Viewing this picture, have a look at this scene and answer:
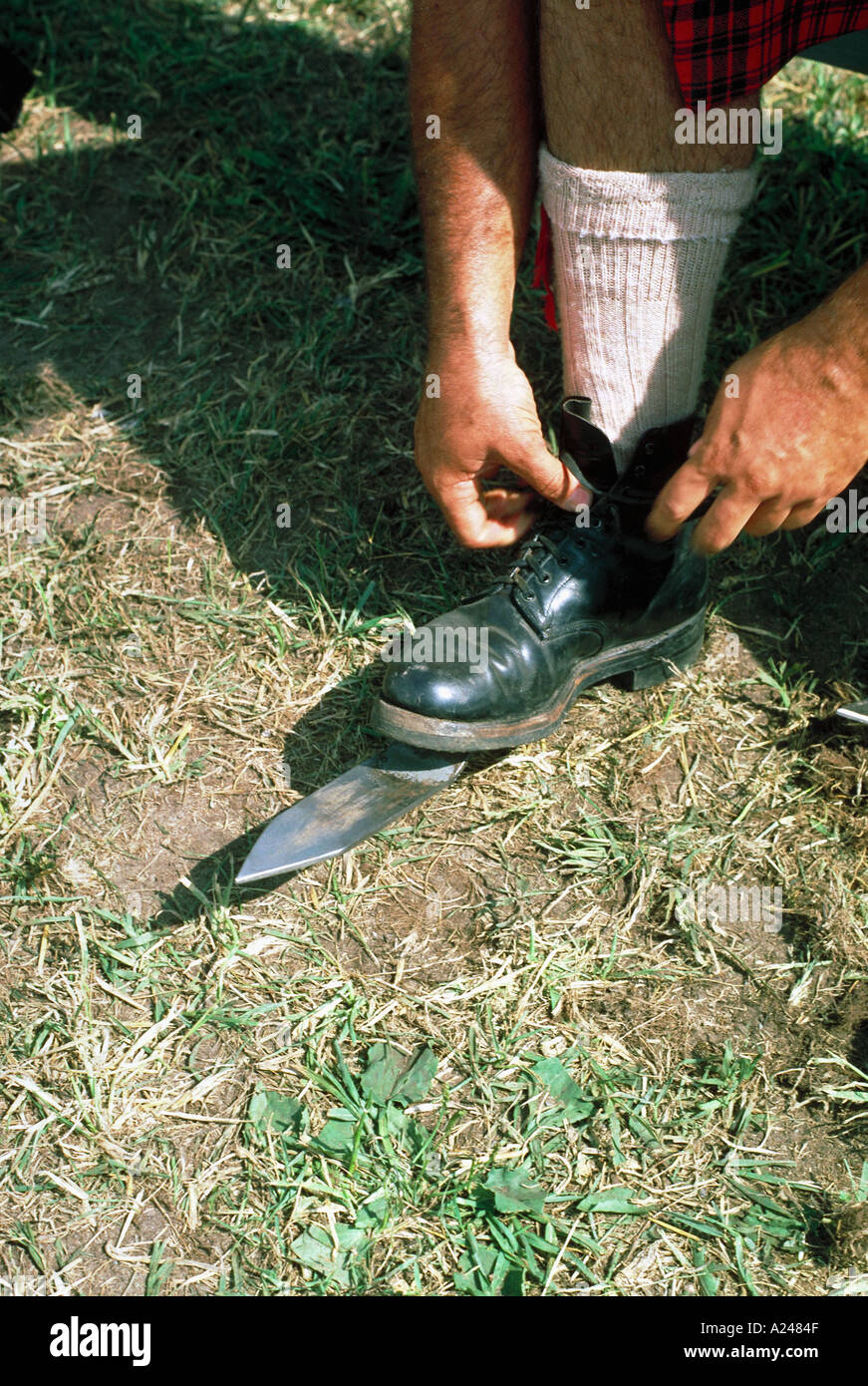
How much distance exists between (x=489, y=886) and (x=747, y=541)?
2.86ft

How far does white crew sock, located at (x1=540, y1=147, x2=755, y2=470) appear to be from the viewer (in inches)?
59.2

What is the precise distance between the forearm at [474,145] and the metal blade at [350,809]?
638 millimetres

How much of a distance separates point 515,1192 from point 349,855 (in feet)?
1.81

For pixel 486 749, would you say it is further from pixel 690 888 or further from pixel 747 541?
pixel 747 541

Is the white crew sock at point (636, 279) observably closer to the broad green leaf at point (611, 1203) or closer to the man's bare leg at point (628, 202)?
the man's bare leg at point (628, 202)

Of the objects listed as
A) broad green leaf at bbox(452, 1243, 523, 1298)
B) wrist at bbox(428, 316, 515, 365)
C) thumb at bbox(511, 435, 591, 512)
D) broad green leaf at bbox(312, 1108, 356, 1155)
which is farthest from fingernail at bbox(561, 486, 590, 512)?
broad green leaf at bbox(452, 1243, 523, 1298)

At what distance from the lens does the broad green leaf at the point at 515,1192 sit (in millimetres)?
1387

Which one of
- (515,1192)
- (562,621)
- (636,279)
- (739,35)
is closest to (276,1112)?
(515,1192)


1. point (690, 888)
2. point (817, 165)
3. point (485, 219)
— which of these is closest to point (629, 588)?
point (690, 888)

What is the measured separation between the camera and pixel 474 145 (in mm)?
1601

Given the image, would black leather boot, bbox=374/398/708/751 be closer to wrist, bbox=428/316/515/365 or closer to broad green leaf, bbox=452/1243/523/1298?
wrist, bbox=428/316/515/365

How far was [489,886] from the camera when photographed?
1677 millimetres

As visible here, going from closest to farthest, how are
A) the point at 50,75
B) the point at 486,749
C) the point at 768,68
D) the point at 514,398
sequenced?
the point at 768,68 → the point at 514,398 → the point at 486,749 → the point at 50,75

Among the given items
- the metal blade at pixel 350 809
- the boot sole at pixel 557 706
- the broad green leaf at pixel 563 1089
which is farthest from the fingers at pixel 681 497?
the broad green leaf at pixel 563 1089
